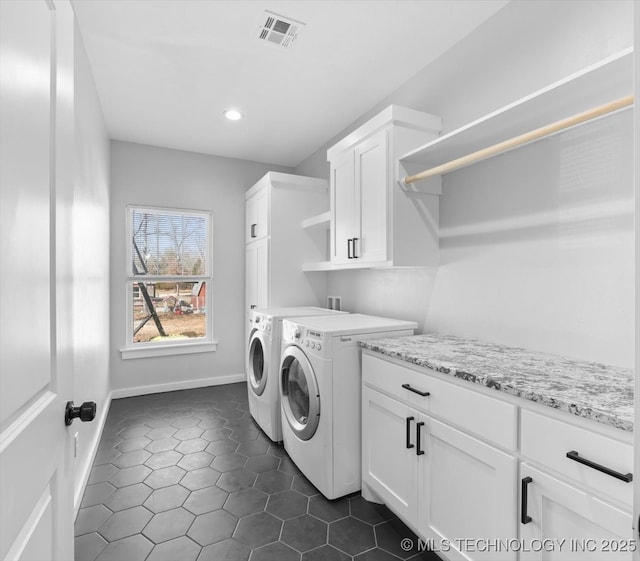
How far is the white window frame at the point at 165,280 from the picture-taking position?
12.5 feet

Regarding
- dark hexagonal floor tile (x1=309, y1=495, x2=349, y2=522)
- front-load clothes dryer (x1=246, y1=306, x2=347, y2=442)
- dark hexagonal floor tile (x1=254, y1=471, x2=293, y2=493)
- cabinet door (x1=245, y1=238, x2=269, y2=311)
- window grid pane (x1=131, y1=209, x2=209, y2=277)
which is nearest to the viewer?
dark hexagonal floor tile (x1=309, y1=495, x2=349, y2=522)

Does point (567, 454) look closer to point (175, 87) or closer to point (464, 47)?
point (464, 47)

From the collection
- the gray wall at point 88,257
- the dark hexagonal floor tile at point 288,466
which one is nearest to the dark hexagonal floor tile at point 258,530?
the dark hexagonal floor tile at point 288,466

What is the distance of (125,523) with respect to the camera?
72.8 inches

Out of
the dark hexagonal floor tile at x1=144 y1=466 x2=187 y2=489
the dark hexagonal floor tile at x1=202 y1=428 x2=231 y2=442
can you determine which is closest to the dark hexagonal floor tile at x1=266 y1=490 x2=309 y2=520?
the dark hexagonal floor tile at x1=144 y1=466 x2=187 y2=489

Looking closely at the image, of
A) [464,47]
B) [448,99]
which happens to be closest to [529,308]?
[448,99]

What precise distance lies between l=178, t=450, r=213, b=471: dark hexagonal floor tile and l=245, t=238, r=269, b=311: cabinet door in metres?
1.43

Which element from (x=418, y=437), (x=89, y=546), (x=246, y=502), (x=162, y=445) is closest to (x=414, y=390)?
(x=418, y=437)

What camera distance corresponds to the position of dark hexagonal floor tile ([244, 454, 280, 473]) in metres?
2.37

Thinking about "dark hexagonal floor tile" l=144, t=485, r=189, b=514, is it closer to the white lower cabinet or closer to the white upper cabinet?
the white lower cabinet

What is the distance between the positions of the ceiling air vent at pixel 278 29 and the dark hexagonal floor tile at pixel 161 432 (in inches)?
113

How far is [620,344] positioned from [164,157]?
4115mm

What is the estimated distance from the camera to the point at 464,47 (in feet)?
6.97

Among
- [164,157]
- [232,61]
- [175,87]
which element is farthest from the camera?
[164,157]
